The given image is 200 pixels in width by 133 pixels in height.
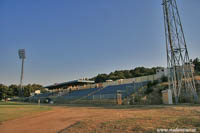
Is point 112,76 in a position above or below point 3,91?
above

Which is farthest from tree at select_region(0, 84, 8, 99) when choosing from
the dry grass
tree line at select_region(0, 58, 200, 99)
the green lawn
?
the dry grass

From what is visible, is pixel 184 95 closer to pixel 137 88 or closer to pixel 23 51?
pixel 137 88

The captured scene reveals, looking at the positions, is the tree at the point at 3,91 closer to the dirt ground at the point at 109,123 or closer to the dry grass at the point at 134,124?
the dirt ground at the point at 109,123

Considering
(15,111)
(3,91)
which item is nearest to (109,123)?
(15,111)

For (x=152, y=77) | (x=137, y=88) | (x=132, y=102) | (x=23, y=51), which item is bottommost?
(x=132, y=102)

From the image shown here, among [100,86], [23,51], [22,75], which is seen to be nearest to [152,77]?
[100,86]

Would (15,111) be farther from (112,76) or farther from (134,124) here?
(112,76)

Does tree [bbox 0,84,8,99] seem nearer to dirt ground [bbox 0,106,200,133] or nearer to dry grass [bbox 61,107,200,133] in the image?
dirt ground [bbox 0,106,200,133]

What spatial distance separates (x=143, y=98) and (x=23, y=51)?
6385 cm

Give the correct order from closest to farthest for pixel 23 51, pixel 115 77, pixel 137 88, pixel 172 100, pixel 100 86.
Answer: pixel 172 100, pixel 137 88, pixel 100 86, pixel 23 51, pixel 115 77

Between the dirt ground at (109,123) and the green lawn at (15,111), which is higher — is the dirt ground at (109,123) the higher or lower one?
the higher one

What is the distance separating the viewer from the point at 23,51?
75.5m

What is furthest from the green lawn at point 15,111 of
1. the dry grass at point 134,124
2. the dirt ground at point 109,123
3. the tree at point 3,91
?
the tree at point 3,91

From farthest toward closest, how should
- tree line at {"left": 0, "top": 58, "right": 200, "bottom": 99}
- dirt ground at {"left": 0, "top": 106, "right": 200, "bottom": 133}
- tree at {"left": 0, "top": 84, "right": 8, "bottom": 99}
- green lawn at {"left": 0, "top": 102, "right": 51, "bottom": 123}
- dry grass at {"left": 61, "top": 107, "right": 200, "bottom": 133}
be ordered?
tree line at {"left": 0, "top": 58, "right": 200, "bottom": 99} → tree at {"left": 0, "top": 84, "right": 8, "bottom": 99} → green lawn at {"left": 0, "top": 102, "right": 51, "bottom": 123} → dirt ground at {"left": 0, "top": 106, "right": 200, "bottom": 133} → dry grass at {"left": 61, "top": 107, "right": 200, "bottom": 133}
